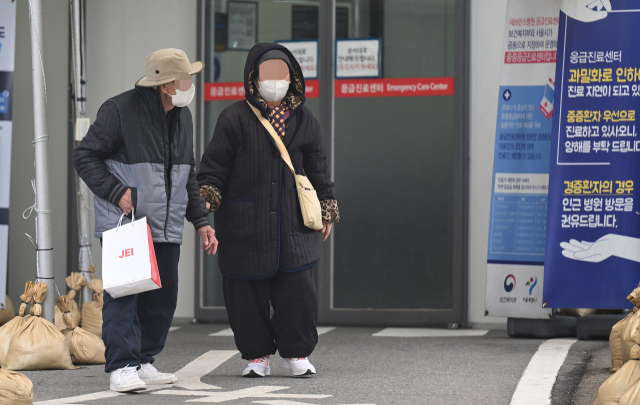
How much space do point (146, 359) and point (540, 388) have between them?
1948 millimetres

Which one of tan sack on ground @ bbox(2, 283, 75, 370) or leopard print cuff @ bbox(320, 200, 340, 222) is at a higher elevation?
leopard print cuff @ bbox(320, 200, 340, 222)

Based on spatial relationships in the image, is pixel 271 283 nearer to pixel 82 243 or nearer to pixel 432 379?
pixel 432 379

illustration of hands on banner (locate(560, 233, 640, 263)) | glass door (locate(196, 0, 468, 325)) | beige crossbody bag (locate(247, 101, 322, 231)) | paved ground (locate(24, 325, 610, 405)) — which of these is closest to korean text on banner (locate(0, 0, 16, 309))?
paved ground (locate(24, 325, 610, 405))

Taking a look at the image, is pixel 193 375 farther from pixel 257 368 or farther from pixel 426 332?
pixel 426 332

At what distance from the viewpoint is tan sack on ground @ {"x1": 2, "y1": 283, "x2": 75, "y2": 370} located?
5.06m

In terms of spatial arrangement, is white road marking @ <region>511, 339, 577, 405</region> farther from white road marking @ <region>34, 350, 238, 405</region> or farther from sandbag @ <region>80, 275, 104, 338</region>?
sandbag @ <region>80, 275, 104, 338</region>

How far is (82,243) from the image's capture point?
708cm

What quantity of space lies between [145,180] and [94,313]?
251cm

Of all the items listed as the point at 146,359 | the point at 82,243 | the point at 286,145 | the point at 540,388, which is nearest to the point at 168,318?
the point at 146,359

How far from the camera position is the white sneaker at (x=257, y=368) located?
471 cm

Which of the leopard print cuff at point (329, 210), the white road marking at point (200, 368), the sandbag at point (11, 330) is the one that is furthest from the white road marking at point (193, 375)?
the leopard print cuff at point (329, 210)

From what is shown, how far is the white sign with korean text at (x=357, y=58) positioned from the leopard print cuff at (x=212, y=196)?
3221 millimetres

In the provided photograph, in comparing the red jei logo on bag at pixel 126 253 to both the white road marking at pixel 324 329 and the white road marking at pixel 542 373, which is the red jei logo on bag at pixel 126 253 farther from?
the white road marking at pixel 324 329

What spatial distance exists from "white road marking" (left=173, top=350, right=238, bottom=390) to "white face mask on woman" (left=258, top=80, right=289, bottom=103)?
1539mm
